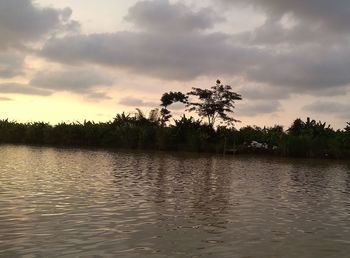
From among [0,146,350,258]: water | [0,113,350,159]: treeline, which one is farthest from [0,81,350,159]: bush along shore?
[0,146,350,258]: water

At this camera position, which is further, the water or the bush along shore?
the bush along shore

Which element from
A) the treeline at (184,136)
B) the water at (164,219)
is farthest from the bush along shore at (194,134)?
the water at (164,219)

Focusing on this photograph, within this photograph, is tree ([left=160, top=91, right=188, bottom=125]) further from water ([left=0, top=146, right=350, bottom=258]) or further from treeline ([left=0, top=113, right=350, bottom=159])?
water ([left=0, top=146, right=350, bottom=258])

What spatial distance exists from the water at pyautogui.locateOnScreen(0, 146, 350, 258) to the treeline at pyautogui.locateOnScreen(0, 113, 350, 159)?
2830cm

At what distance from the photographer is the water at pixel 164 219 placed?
26.7ft

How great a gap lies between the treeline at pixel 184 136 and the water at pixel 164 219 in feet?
92.9

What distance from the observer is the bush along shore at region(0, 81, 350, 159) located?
45.8m

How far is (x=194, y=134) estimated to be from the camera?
49625 millimetres

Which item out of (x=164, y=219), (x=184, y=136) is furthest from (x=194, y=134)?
(x=164, y=219)

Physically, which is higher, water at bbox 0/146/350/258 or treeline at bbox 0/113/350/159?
treeline at bbox 0/113/350/159

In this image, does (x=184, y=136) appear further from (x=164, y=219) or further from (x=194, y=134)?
(x=164, y=219)

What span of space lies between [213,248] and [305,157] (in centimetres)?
3948

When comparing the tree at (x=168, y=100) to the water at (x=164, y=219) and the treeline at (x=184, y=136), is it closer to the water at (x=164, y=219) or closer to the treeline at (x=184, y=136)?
the treeline at (x=184, y=136)

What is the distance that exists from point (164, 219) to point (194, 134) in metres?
39.0
